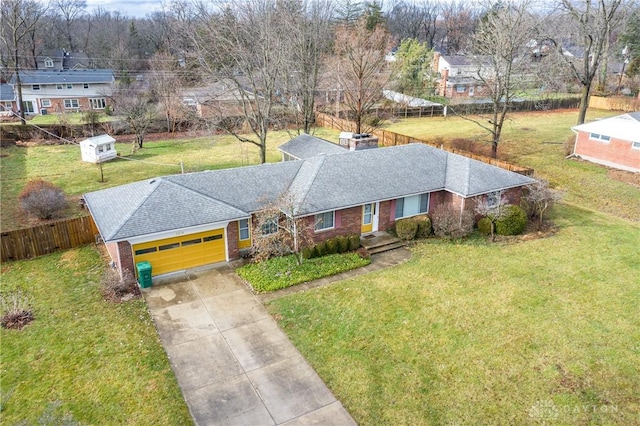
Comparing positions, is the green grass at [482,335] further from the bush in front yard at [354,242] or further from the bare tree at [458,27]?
the bare tree at [458,27]

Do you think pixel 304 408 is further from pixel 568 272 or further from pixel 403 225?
pixel 568 272

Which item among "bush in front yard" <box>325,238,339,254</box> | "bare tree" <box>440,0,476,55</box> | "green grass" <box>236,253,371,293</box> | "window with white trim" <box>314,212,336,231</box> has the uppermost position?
"bare tree" <box>440,0,476,55</box>

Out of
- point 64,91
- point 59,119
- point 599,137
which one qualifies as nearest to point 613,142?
point 599,137

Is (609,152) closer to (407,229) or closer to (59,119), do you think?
(407,229)

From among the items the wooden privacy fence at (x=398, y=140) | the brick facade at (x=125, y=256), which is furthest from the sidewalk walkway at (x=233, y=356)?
the wooden privacy fence at (x=398, y=140)

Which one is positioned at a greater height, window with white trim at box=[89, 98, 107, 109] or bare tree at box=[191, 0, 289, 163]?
bare tree at box=[191, 0, 289, 163]

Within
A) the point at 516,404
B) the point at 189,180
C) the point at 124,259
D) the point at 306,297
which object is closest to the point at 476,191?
the point at 306,297

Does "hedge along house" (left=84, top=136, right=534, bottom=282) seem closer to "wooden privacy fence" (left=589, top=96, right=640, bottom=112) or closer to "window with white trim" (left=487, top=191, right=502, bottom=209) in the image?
"window with white trim" (left=487, top=191, right=502, bottom=209)

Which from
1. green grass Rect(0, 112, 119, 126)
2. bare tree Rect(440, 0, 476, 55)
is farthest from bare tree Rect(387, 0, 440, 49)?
green grass Rect(0, 112, 119, 126)
